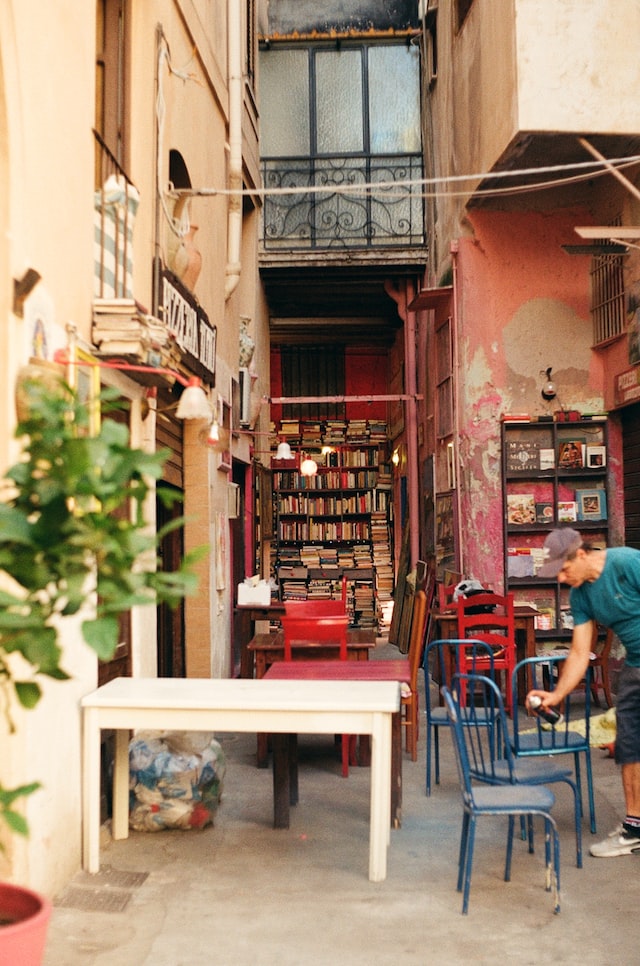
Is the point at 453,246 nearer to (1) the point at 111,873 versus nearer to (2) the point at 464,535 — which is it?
(2) the point at 464,535

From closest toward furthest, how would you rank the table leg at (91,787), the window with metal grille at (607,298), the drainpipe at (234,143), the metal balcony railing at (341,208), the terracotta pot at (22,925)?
the terracotta pot at (22,925), the table leg at (91,787), the window with metal grille at (607,298), the drainpipe at (234,143), the metal balcony railing at (341,208)

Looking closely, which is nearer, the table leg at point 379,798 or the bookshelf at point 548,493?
the table leg at point 379,798

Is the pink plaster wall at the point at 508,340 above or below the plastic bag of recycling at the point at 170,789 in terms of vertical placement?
above

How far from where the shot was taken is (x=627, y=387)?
8.76 metres

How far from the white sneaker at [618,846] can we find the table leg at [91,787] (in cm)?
225

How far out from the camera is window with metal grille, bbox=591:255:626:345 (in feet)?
29.0

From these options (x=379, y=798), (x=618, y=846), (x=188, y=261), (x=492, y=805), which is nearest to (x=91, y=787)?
(x=379, y=798)

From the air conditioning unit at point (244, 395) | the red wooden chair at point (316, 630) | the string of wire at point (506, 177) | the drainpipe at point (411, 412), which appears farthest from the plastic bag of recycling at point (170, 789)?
the drainpipe at point (411, 412)

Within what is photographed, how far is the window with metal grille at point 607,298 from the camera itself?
8.84m

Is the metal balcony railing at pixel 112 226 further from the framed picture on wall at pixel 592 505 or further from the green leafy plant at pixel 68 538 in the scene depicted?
the framed picture on wall at pixel 592 505

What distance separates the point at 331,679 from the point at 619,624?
152cm

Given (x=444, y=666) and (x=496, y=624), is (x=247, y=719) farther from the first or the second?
(x=496, y=624)

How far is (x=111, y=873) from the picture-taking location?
14.4 ft

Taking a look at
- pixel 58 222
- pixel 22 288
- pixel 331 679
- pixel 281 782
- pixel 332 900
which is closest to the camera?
pixel 22 288
